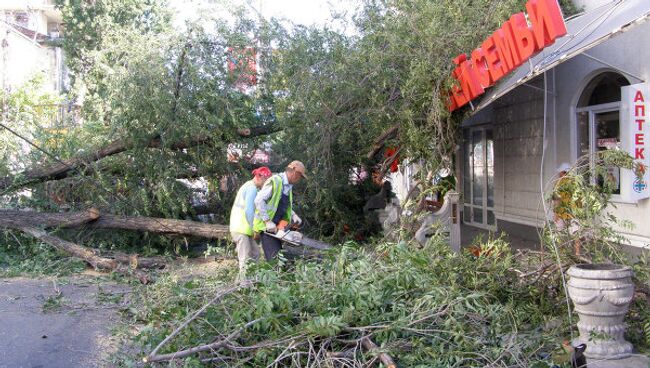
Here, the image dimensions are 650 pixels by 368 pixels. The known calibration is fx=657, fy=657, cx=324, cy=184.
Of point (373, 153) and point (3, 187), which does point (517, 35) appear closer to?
point (373, 153)

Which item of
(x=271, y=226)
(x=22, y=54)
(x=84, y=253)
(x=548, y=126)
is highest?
(x=22, y=54)

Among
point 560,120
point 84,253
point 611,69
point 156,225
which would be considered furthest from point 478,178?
point 84,253

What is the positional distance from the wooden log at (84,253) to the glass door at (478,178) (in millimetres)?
7143

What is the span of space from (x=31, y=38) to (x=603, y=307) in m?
35.4

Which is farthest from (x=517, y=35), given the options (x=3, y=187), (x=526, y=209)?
(x=3, y=187)

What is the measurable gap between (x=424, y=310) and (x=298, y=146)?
621cm

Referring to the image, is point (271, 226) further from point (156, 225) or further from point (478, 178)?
point (478, 178)

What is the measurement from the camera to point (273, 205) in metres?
7.49

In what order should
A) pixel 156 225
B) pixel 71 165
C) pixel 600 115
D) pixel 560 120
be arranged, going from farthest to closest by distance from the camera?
pixel 71 165 → pixel 156 225 → pixel 560 120 → pixel 600 115

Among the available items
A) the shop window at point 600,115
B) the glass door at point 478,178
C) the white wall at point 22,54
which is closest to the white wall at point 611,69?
the shop window at point 600,115

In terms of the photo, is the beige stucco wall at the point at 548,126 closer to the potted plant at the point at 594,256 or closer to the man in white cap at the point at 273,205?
the potted plant at the point at 594,256

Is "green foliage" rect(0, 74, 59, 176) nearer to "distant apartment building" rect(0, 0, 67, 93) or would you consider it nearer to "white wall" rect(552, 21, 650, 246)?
"white wall" rect(552, 21, 650, 246)

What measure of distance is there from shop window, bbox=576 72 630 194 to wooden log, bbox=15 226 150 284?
6.40 meters

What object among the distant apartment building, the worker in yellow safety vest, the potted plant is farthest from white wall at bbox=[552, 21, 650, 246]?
the distant apartment building
